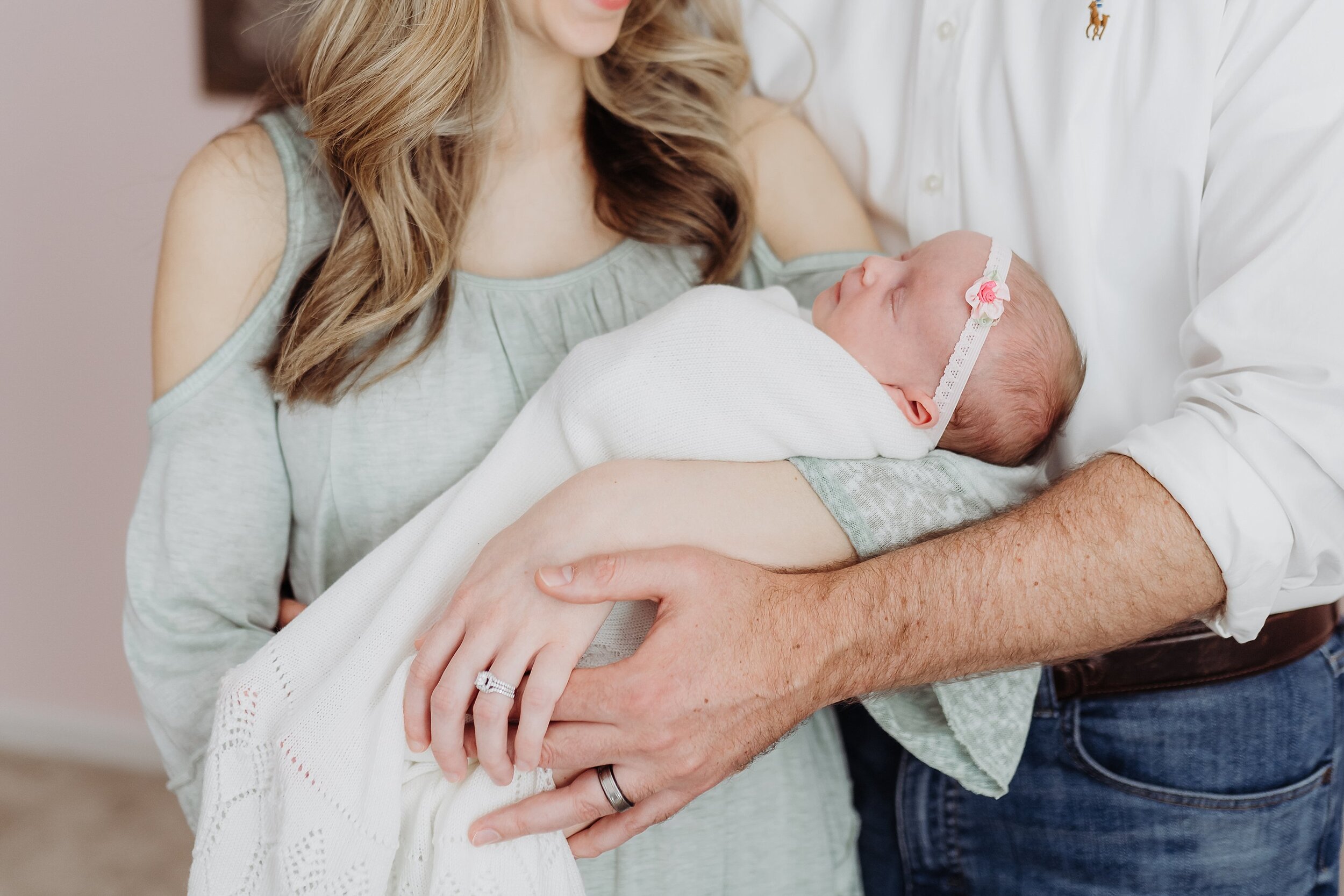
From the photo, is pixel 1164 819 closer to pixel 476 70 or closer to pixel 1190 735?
pixel 1190 735

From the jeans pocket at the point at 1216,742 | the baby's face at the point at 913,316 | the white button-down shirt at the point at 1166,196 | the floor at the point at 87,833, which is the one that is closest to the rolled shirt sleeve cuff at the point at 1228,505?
the white button-down shirt at the point at 1166,196

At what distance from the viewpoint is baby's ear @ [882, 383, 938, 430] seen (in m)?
1.30

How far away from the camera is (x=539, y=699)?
1.06 meters

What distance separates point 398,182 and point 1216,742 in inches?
56.7

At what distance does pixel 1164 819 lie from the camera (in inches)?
58.9

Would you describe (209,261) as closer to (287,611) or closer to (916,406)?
(287,611)

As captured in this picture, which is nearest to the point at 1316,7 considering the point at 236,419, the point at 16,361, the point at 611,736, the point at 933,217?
the point at 933,217

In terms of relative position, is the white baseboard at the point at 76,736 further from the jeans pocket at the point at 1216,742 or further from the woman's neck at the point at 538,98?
the jeans pocket at the point at 1216,742

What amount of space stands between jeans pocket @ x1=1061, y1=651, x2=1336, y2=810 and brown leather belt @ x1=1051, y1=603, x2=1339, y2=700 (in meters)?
0.03

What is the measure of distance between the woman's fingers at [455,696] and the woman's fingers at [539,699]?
0.16 ft

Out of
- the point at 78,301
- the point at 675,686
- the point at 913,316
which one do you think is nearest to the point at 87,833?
the point at 78,301

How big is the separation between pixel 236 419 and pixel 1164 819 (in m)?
1.45

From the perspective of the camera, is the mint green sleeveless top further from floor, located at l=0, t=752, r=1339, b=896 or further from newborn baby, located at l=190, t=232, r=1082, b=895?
floor, located at l=0, t=752, r=1339, b=896

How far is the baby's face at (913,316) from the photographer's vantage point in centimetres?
131
